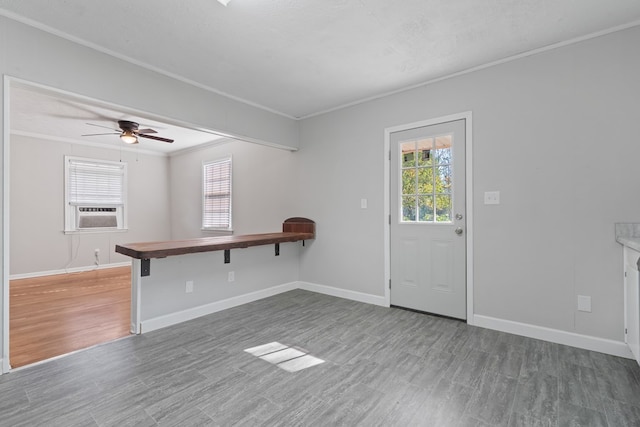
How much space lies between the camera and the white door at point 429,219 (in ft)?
10.1

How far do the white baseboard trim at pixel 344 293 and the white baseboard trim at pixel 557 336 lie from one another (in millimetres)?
1077

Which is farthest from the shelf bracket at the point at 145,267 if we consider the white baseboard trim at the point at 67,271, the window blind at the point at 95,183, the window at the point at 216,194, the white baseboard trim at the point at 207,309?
the window blind at the point at 95,183

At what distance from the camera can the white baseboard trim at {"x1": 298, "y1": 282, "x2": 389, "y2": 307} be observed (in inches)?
144

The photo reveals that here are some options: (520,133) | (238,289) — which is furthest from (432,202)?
(238,289)

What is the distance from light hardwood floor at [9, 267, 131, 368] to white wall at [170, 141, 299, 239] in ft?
6.42

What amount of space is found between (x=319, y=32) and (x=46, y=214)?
5.88 metres

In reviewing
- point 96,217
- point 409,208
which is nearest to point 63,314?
point 96,217

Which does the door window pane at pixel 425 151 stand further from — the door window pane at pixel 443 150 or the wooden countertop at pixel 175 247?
the wooden countertop at pixel 175 247

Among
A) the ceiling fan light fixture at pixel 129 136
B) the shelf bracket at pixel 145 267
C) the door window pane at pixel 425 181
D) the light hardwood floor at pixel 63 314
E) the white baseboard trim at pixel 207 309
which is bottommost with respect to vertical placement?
the light hardwood floor at pixel 63 314

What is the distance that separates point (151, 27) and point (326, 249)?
3.01 m

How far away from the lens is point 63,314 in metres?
3.33

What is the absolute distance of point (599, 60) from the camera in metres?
2.42

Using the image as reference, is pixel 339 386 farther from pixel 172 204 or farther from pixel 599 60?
pixel 172 204

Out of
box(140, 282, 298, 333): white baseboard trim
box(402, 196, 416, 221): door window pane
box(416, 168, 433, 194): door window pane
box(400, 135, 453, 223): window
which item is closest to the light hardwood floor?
box(140, 282, 298, 333): white baseboard trim
